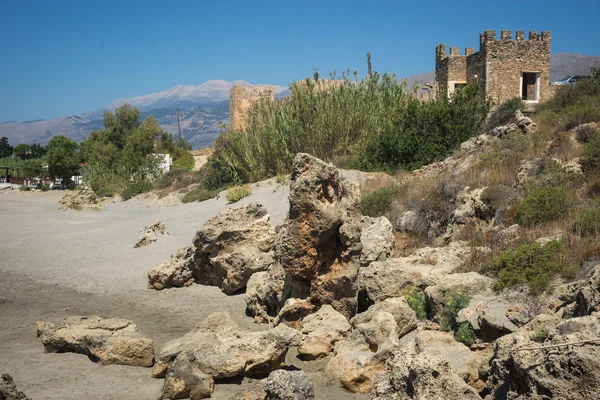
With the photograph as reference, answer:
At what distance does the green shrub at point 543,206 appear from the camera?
891 cm

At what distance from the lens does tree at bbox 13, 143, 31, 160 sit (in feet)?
230

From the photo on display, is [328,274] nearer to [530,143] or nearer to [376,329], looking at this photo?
[376,329]

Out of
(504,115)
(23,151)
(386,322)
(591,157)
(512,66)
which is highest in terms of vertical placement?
(512,66)

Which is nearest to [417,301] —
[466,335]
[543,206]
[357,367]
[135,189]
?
[466,335]

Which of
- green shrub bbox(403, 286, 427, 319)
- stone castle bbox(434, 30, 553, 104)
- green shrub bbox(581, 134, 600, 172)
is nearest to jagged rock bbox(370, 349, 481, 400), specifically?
green shrub bbox(403, 286, 427, 319)

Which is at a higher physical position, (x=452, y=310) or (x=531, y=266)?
(x=531, y=266)

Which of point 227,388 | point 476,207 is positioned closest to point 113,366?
point 227,388

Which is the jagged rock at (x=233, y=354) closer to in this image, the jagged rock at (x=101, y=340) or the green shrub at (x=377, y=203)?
the jagged rock at (x=101, y=340)

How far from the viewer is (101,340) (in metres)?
6.50

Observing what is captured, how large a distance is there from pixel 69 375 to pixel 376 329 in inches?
130

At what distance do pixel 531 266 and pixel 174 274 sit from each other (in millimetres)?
6217

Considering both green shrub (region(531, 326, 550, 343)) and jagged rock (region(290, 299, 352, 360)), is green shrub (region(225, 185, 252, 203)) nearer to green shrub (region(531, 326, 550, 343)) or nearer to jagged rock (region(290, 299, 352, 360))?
jagged rock (region(290, 299, 352, 360))

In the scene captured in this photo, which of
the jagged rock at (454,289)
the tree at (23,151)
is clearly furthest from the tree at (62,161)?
the tree at (23,151)

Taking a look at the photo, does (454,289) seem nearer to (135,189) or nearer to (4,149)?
(135,189)
